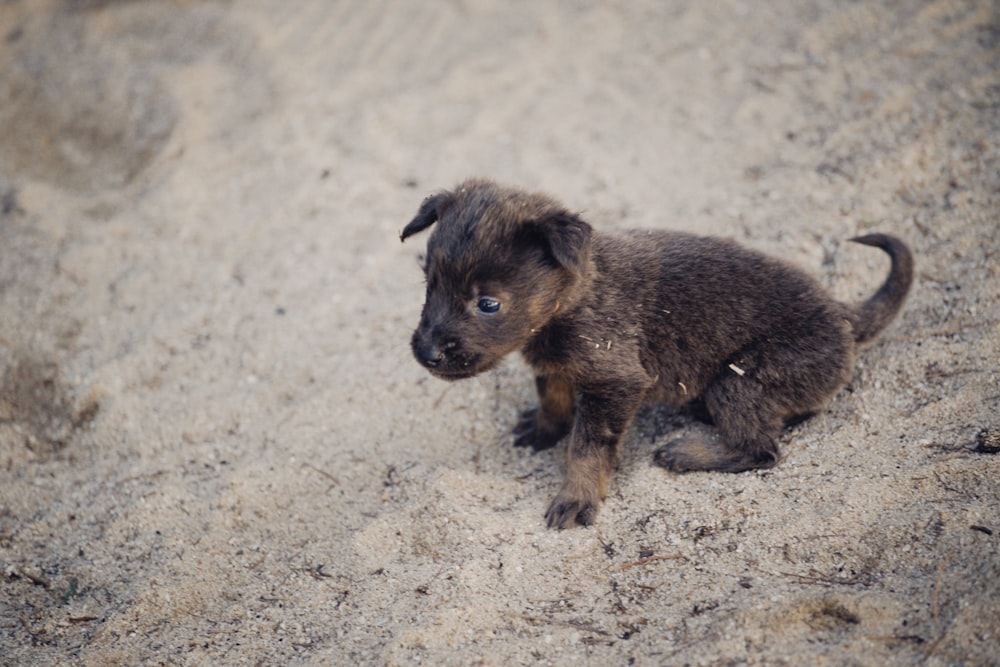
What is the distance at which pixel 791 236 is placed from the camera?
5.36 m

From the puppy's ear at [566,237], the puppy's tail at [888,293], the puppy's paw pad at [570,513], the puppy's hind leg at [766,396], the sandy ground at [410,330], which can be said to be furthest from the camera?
the puppy's tail at [888,293]

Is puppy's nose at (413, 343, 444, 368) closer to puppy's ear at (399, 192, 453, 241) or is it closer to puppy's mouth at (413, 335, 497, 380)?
puppy's mouth at (413, 335, 497, 380)

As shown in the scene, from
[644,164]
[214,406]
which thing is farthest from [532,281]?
[644,164]

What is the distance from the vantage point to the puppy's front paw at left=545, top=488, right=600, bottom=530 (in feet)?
13.0

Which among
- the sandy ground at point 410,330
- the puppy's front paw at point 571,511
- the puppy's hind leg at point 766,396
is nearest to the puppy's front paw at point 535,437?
the sandy ground at point 410,330

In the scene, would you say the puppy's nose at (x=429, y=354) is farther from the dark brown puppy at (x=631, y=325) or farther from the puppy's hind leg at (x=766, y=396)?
the puppy's hind leg at (x=766, y=396)

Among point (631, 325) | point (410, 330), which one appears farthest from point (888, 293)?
point (410, 330)

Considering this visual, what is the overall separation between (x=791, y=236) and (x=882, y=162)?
103 cm

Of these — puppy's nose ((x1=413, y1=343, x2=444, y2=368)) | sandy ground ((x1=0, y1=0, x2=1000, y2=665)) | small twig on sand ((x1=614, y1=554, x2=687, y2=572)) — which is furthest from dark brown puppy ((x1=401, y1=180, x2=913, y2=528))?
small twig on sand ((x1=614, y1=554, x2=687, y2=572))

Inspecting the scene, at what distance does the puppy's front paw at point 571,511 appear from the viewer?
13.0 ft

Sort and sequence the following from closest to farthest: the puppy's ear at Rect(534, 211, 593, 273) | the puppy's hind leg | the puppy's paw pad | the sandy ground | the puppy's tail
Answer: the sandy ground
the puppy's ear at Rect(534, 211, 593, 273)
the puppy's paw pad
the puppy's hind leg
the puppy's tail

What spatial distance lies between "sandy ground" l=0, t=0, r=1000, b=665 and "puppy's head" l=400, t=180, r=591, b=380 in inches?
34.1

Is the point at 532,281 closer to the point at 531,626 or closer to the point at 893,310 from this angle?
the point at 531,626

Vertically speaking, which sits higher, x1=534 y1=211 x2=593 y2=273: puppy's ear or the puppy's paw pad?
x1=534 y1=211 x2=593 y2=273: puppy's ear
